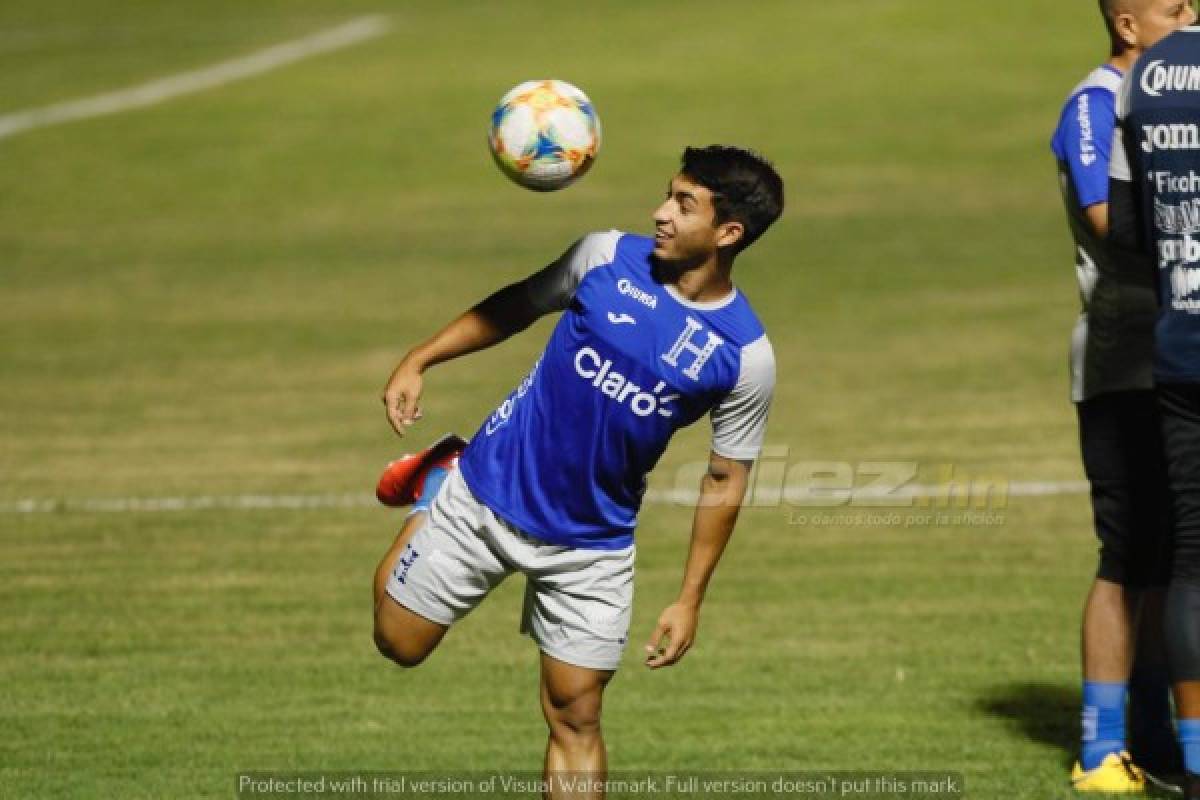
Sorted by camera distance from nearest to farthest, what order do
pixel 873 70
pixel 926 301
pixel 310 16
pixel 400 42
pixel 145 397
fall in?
pixel 145 397, pixel 926 301, pixel 873 70, pixel 400 42, pixel 310 16

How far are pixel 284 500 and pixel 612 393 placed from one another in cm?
643

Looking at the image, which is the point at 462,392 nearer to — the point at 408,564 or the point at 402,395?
the point at 408,564

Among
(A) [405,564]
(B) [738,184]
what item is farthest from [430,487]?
(B) [738,184]

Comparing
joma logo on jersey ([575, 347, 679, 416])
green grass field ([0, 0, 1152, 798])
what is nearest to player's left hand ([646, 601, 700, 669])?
joma logo on jersey ([575, 347, 679, 416])

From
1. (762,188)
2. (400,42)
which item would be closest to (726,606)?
(762,188)

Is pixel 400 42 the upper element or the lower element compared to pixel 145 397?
lower

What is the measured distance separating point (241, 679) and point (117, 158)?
1998 centimetres

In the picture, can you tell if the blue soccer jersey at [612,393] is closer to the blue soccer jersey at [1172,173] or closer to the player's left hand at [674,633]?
the player's left hand at [674,633]

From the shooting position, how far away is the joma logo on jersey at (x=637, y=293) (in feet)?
22.8

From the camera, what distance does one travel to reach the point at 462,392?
637 inches

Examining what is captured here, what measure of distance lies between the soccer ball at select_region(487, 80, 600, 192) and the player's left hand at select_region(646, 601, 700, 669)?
1654 millimetres

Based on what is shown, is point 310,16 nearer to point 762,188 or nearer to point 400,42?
point 400,42

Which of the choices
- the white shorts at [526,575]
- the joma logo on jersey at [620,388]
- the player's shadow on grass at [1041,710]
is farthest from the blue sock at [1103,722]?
the joma logo on jersey at [620,388]

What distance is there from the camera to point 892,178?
26891 millimetres
